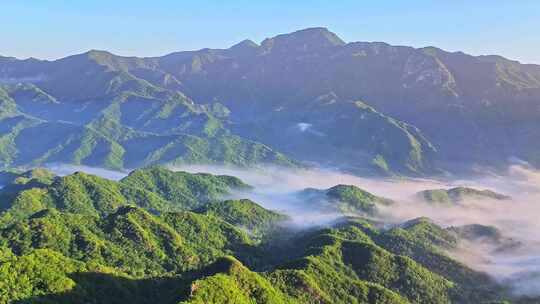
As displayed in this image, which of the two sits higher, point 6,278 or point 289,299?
point 6,278

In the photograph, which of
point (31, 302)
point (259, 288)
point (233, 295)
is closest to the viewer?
point (31, 302)

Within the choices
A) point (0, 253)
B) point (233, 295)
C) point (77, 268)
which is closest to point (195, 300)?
point (233, 295)

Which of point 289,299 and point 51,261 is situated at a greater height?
point 51,261

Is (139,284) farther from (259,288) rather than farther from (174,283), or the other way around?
(259,288)

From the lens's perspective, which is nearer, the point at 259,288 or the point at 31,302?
the point at 31,302

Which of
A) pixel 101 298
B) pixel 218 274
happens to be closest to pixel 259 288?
pixel 218 274

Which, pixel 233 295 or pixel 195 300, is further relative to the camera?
pixel 233 295

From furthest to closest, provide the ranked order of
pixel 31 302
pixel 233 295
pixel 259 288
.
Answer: pixel 259 288 → pixel 233 295 → pixel 31 302

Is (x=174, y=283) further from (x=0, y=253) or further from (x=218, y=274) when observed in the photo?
(x=0, y=253)
